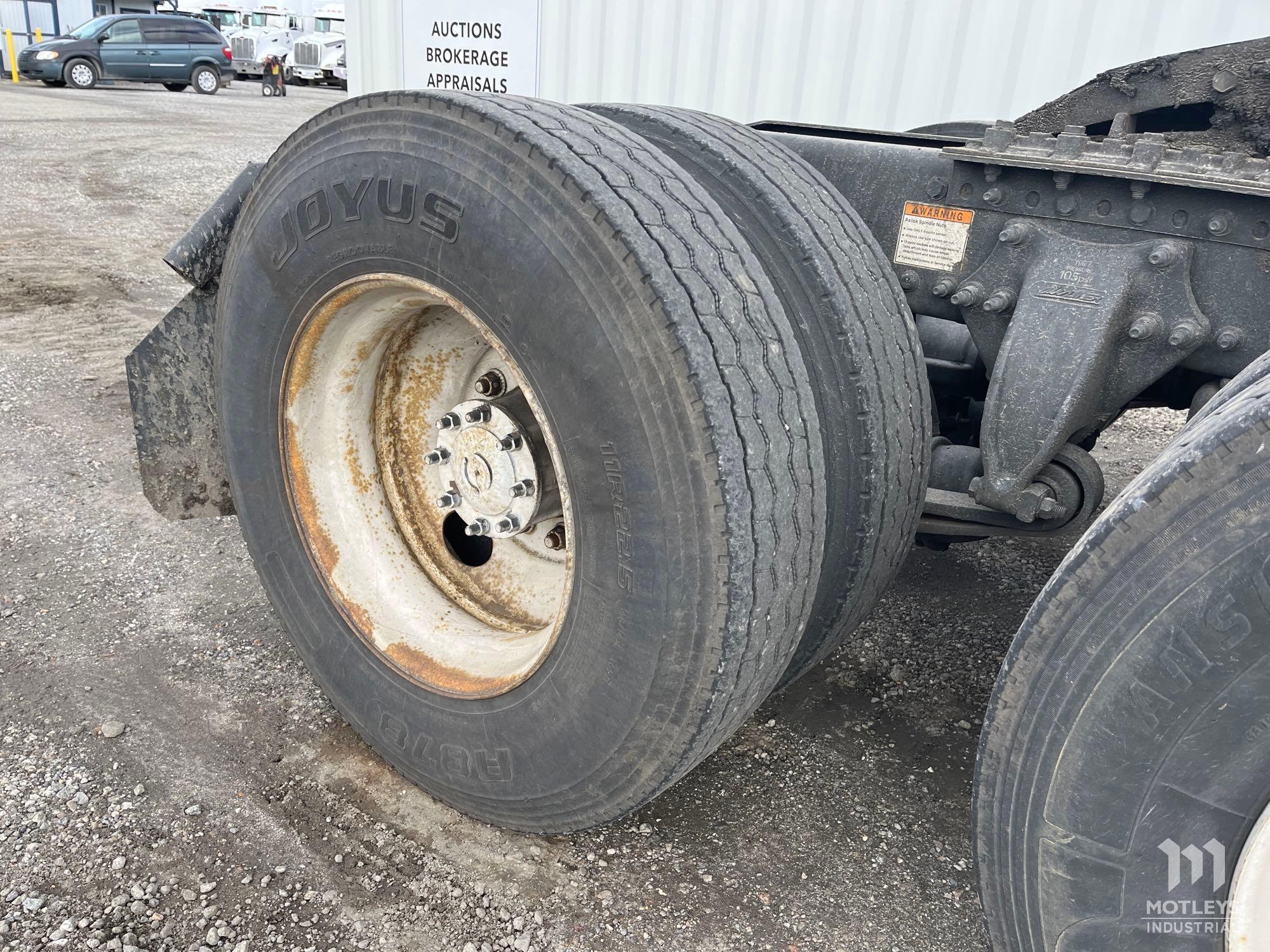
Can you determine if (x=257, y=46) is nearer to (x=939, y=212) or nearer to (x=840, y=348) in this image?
(x=939, y=212)

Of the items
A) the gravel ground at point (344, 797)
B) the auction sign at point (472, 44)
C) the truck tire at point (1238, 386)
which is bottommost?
the gravel ground at point (344, 797)

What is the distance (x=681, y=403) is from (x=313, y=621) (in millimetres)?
1176

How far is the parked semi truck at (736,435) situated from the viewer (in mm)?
1242

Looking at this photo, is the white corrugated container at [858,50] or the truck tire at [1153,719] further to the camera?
the white corrugated container at [858,50]

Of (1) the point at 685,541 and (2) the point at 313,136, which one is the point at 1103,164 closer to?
(1) the point at 685,541

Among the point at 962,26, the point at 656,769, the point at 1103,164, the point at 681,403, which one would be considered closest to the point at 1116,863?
the point at 656,769

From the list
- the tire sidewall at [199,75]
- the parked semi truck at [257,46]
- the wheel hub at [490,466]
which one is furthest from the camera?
the parked semi truck at [257,46]

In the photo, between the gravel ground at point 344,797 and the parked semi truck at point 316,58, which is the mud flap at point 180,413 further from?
the parked semi truck at point 316,58

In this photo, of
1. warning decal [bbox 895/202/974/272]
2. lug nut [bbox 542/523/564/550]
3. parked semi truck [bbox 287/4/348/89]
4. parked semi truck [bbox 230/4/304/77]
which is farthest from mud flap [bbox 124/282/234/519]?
parked semi truck [bbox 287/4/348/89]

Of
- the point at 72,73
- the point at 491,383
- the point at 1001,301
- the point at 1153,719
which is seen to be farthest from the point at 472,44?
the point at 72,73

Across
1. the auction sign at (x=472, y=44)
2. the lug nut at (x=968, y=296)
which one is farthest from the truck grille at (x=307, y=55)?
the lug nut at (x=968, y=296)

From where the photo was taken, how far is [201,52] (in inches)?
834

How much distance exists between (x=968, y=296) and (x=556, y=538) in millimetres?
1040

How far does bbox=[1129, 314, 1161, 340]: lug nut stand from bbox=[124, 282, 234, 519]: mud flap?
2047 millimetres
